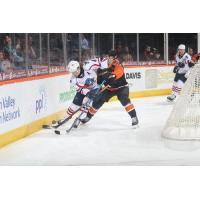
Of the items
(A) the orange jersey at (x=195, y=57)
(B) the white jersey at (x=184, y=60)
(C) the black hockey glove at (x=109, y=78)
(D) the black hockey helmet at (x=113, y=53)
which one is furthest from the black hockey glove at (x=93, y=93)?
(A) the orange jersey at (x=195, y=57)

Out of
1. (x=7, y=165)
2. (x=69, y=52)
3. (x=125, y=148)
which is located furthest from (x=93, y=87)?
(x=7, y=165)

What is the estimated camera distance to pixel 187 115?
208 inches

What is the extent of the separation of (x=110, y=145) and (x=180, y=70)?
98cm

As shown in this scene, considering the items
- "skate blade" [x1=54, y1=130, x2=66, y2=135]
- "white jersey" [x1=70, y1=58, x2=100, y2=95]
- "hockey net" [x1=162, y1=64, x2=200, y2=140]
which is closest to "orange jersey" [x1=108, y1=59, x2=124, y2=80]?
"white jersey" [x1=70, y1=58, x2=100, y2=95]

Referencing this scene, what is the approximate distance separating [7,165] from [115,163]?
77 cm

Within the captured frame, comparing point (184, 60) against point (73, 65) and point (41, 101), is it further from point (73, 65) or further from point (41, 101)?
point (41, 101)

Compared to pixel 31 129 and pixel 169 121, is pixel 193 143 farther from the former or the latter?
pixel 31 129

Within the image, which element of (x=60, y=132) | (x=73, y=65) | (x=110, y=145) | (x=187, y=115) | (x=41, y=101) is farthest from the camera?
(x=41, y=101)

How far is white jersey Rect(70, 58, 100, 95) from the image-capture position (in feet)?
16.9

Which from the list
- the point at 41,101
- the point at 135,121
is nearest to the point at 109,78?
the point at 135,121

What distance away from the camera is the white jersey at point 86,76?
5.14m

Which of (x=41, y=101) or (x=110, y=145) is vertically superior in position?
(x=41, y=101)

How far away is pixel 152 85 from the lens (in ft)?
19.8

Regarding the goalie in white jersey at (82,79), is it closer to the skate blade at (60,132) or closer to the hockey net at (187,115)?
the skate blade at (60,132)
